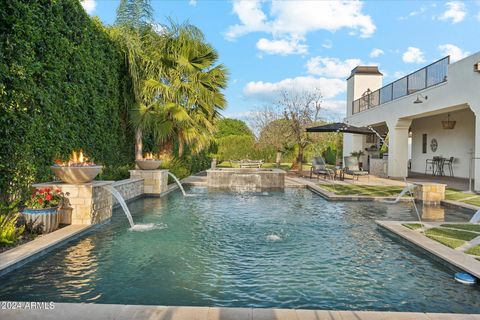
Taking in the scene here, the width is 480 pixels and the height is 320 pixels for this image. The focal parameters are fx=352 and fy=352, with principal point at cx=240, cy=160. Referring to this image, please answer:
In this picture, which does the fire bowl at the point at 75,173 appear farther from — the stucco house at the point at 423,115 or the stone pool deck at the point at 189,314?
the stucco house at the point at 423,115

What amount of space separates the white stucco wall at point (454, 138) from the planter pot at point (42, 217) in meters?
16.5

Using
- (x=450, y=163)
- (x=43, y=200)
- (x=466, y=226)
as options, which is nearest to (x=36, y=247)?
(x=43, y=200)

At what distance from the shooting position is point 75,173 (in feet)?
20.2

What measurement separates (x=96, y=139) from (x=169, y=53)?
5.21m

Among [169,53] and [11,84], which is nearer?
[11,84]

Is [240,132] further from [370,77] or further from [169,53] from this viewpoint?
[169,53]

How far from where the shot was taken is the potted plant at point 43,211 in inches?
208

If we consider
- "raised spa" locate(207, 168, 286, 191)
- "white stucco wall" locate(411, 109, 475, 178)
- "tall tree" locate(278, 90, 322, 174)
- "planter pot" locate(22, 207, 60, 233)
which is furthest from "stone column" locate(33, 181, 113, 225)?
"white stucco wall" locate(411, 109, 475, 178)

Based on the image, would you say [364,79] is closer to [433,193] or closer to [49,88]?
[433,193]

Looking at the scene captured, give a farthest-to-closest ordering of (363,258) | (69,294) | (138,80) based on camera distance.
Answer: (138,80) < (363,258) < (69,294)

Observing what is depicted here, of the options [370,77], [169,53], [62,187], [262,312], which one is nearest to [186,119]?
[169,53]

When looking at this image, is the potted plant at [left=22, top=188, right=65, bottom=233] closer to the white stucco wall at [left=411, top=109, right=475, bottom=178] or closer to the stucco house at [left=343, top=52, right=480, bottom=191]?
the stucco house at [left=343, top=52, right=480, bottom=191]

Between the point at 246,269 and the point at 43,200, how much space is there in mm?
3414

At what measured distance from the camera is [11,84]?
6.00 m
